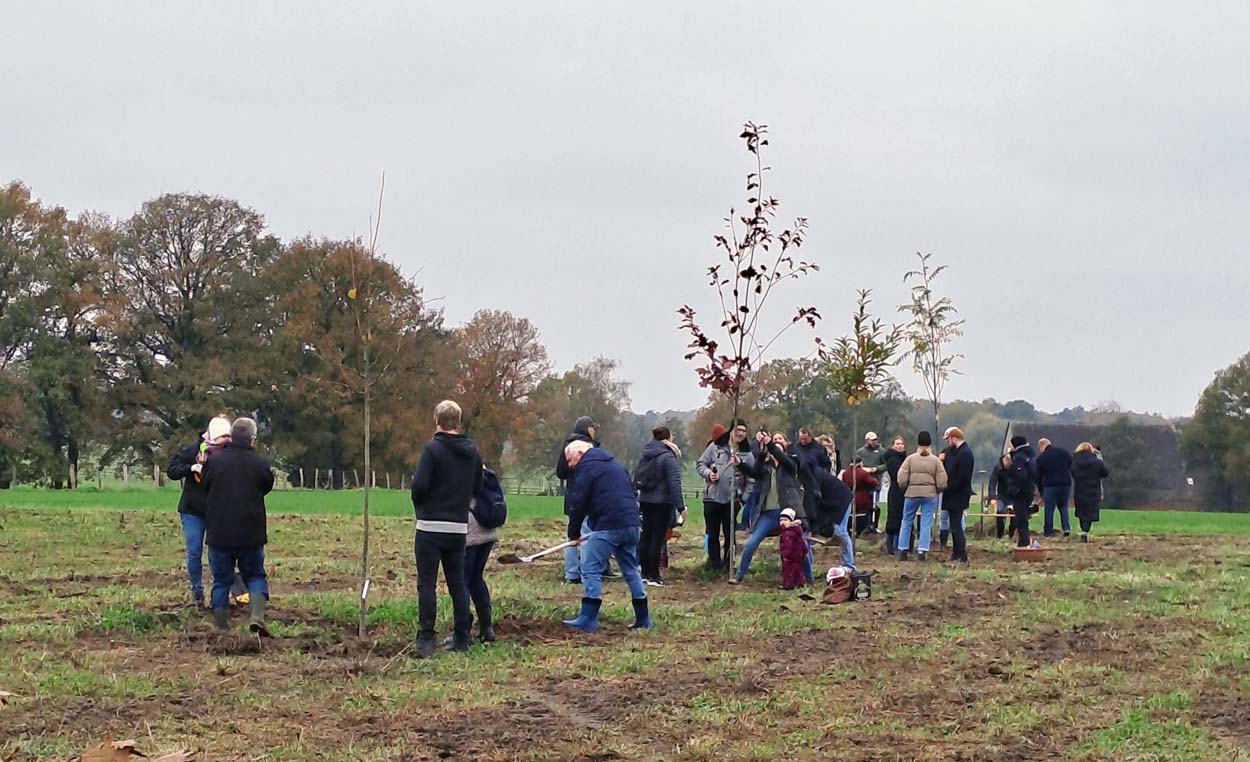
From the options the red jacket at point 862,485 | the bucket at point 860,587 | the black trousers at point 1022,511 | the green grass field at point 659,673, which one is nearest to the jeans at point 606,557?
the green grass field at point 659,673

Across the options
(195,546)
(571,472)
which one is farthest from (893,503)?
(195,546)

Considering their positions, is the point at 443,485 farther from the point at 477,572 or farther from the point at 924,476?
the point at 924,476

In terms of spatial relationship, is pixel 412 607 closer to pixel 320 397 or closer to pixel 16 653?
pixel 16 653

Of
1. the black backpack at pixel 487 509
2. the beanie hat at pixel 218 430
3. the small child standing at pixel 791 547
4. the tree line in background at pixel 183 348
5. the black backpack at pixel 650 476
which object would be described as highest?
the tree line in background at pixel 183 348

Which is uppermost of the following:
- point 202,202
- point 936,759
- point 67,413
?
point 202,202

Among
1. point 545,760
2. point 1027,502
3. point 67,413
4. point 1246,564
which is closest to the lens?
point 545,760

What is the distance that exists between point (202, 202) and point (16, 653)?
5033 centimetres

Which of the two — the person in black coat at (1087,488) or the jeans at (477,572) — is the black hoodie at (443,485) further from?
the person in black coat at (1087,488)

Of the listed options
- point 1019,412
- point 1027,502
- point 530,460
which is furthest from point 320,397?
point 1019,412

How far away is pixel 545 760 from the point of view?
289 inches

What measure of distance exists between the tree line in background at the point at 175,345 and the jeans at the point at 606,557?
40.0m

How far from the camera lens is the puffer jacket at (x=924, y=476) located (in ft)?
63.3

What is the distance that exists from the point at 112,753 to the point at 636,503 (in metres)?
6.07

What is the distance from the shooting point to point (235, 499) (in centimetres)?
1183
